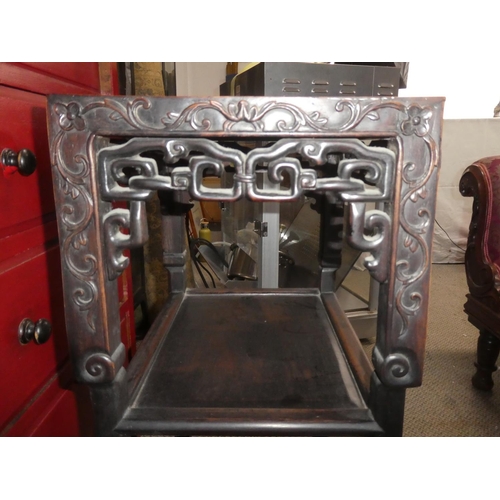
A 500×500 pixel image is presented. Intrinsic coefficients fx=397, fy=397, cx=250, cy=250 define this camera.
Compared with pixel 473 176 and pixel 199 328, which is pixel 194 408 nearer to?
pixel 199 328

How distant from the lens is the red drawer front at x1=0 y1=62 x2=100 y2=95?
0.54 m

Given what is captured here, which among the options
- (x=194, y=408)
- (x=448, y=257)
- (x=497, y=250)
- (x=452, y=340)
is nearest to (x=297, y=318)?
(x=194, y=408)

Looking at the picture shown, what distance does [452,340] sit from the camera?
1.57 meters

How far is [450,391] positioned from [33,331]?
4.01 feet

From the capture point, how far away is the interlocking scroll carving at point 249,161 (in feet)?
1.40

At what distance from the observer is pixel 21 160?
52 centimetres

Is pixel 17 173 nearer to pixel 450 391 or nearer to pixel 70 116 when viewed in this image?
pixel 70 116

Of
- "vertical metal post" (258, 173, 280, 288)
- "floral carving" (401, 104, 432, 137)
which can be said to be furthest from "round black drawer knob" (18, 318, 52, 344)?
"vertical metal post" (258, 173, 280, 288)

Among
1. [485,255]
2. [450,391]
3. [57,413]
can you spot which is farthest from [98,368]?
[450,391]

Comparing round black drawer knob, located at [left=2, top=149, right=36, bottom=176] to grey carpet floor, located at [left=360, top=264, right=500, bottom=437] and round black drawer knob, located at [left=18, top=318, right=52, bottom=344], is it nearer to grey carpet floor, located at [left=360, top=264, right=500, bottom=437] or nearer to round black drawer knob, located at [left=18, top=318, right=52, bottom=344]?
round black drawer knob, located at [left=18, top=318, right=52, bottom=344]

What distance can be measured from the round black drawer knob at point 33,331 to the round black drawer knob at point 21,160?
21cm

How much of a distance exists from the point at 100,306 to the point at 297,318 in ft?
1.69

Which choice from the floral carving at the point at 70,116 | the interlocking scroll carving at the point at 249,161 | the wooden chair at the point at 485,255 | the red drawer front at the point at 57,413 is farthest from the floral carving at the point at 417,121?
the wooden chair at the point at 485,255

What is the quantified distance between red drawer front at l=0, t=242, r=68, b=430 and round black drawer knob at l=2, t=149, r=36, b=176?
13 centimetres
